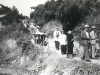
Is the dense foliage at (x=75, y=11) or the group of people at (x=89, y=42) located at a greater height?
the dense foliage at (x=75, y=11)

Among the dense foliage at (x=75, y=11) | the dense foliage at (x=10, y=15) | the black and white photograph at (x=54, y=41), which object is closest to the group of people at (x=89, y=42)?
the black and white photograph at (x=54, y=41)

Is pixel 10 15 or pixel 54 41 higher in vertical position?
pixel 10 15

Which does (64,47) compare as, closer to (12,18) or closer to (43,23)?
(43,23)

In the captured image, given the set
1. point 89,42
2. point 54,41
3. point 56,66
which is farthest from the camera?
point 54,41

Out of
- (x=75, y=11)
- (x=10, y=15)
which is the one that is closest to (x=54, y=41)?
(x=75, y=11)

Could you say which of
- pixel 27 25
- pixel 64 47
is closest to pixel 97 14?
pixel 64 47

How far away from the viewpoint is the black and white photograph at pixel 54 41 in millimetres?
9672

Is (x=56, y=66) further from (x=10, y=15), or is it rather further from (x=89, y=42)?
(x=10, y=15)

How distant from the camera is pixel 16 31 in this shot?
22.9 metres

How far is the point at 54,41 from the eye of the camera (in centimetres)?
1875

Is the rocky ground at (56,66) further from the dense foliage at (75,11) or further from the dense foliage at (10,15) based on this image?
the dense foliage at (10,15)

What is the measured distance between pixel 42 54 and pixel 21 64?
2.60 meters

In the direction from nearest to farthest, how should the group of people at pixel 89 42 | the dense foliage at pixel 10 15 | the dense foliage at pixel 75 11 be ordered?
the group of people at pixel 89 42 → the dense foliage at pixel 75 11 → the dense foliage at pixel 10 15

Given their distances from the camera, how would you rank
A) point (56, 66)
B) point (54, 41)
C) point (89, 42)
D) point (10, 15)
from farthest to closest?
point (10, 15) < point (54, 41) < point (56, 66) < point (89, 42)
